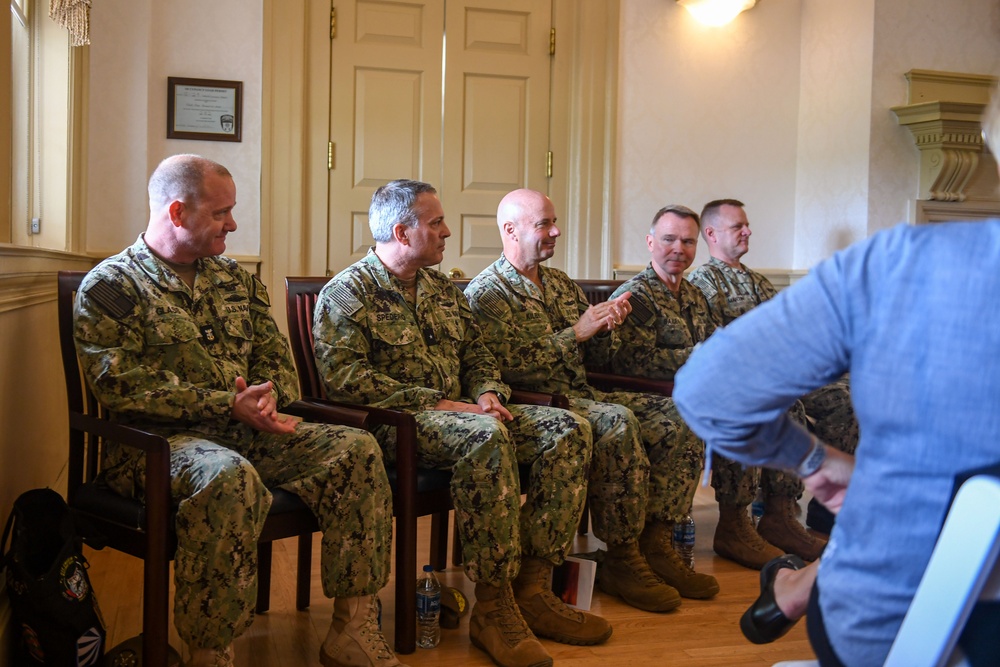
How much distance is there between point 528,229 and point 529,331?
14.0 inches

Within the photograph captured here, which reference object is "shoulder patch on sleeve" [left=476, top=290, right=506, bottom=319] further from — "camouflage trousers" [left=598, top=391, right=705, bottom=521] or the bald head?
"camouflage trousers" [left=598, top=391, right=705, bottom=521]

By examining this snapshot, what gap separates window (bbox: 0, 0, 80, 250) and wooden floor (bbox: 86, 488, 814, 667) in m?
1.15

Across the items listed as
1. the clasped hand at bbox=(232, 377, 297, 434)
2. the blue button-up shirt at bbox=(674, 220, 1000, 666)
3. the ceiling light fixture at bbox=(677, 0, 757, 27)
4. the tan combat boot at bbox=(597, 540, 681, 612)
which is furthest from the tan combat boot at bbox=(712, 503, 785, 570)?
the ceiling light fixture at bbox=(677, 0, 757, 27)

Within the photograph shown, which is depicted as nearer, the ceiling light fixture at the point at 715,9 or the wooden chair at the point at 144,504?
the wooden chair at the point at 144,504

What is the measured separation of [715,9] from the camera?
468 centimetres

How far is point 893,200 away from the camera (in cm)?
452

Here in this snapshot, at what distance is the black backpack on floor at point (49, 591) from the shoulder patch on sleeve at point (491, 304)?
143 centimetres

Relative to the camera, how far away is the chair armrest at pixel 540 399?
2.77 metres

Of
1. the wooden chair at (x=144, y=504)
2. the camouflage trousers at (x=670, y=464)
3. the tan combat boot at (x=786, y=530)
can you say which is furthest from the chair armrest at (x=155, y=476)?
the tan combat boot at (x=786, y=530)

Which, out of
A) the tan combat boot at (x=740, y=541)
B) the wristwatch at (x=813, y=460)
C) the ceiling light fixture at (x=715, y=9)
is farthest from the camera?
the ceiling light fixture at (x=715, y=9)

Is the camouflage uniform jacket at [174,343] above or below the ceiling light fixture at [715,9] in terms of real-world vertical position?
→ below

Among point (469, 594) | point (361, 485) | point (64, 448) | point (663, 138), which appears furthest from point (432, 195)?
point (663, 138)

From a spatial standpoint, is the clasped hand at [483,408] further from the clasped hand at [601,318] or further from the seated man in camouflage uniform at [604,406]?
the clasped hand at [601,318]

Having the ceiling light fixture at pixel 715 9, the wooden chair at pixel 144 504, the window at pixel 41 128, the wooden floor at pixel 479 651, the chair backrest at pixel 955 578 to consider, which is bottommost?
the wooden floor at pixel 479 651
